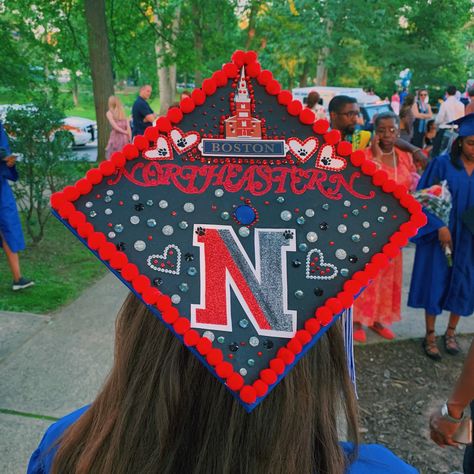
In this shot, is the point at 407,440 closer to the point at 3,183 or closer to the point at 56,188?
the point at 3,183

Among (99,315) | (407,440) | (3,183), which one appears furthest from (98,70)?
(407,440)

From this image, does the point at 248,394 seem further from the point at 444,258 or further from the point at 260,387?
the point at 444,258

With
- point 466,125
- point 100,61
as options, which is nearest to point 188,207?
point 466,125

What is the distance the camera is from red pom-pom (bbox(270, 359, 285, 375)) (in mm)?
905

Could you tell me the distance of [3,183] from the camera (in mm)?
4086

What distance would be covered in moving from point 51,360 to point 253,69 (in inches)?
119

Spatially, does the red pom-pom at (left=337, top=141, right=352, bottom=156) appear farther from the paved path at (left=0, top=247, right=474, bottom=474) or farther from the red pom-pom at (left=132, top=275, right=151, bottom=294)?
the paved path at (left=0, top=247, right=474, bottom=474)

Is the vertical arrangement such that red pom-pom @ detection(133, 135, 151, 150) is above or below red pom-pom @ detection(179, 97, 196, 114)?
below

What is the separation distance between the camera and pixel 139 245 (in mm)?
948

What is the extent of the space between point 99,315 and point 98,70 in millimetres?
6362

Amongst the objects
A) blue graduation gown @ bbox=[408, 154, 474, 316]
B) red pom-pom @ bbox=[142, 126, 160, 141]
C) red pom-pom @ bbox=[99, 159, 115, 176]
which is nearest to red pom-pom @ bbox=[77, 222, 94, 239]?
red pom-pom @ bbox=[99, 159, 115, 176]

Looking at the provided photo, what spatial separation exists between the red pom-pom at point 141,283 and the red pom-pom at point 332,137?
0.47 m

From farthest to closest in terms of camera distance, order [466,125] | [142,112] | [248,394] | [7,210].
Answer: [142,112] < [7,210] < [466,125] < [248,394]

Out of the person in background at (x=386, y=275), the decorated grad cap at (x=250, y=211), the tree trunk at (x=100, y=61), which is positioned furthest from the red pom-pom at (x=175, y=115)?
the tree trunk at (x=100, y=61)
